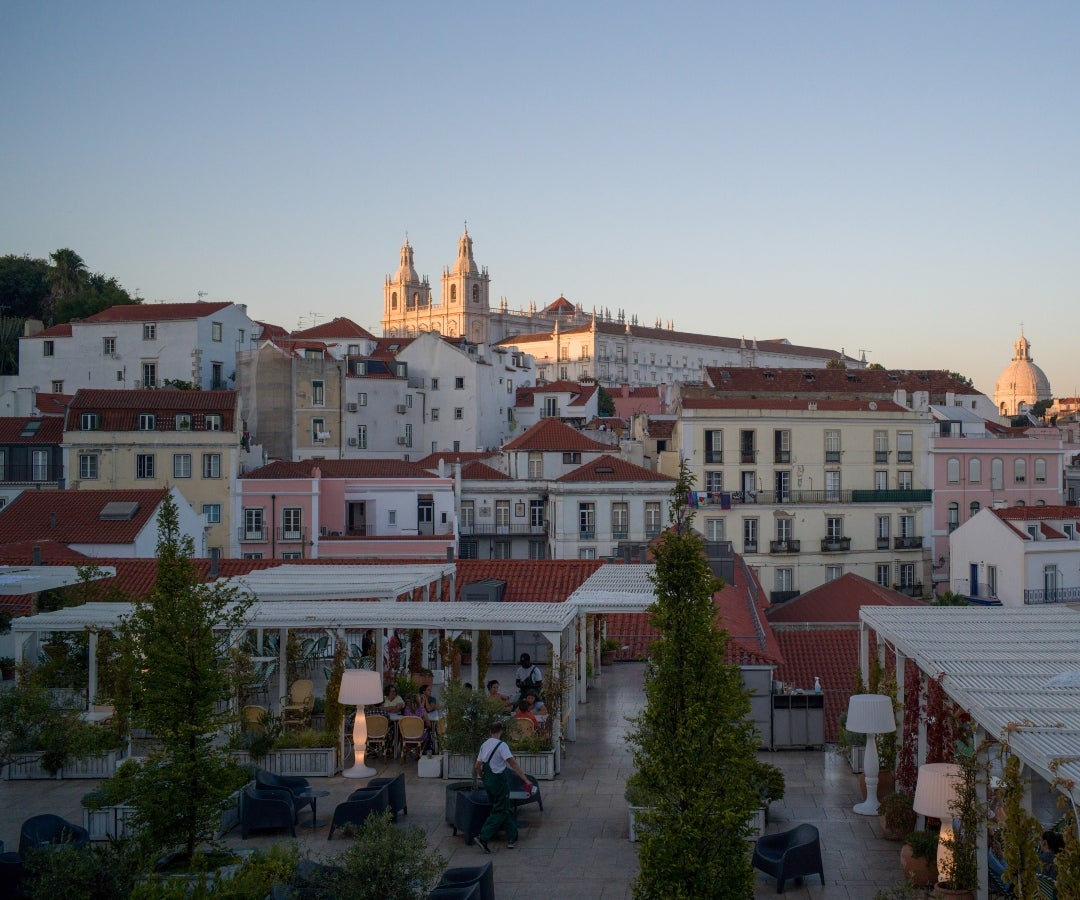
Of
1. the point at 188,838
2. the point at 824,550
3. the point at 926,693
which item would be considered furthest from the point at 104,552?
the point at 824,550

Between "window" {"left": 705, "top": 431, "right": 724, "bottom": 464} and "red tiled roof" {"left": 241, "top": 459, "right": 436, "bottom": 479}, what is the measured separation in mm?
11774

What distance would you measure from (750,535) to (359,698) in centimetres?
3811

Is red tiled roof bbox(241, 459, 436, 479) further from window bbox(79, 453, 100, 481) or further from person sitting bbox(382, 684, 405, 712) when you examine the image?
person sitting bbox(382, 684, 405, 712)

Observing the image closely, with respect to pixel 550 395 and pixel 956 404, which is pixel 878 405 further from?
pixel 550 395

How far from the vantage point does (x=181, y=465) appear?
45.0 meters

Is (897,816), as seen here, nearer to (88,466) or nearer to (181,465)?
(181,465)

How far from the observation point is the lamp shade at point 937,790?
10.0m

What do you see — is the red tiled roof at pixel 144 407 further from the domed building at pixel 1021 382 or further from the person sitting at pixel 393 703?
the domed building at pixel 1021 382

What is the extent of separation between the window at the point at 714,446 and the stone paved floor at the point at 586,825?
117 feet

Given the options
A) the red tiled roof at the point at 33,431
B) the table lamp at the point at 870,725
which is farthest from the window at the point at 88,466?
the table lamp at the point at 870,725

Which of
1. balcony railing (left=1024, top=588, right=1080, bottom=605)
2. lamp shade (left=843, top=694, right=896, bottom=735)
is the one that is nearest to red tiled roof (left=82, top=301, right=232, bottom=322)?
balcony railing (left=1024, top=588, right=1080, bottom=605)

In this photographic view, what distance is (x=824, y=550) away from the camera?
51.1m

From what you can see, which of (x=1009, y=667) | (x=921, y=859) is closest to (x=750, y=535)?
(x=1009, y=667)

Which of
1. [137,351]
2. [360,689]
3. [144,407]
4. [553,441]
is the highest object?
[137,351]
